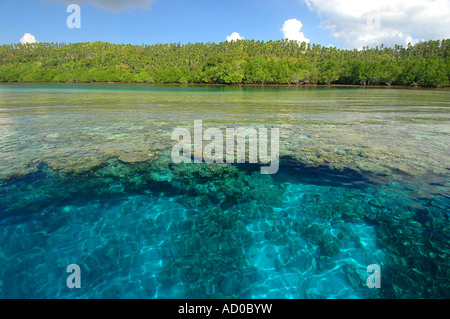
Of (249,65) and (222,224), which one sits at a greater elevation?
(249,65)

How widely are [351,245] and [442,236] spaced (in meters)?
2.20

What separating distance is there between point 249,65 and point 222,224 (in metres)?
135

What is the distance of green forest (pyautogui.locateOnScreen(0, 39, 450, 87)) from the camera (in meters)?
103

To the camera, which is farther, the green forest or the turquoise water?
the green forest

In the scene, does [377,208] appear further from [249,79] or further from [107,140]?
[249,79]

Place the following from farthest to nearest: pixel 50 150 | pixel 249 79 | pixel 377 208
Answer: pixel 249 79 → pixel 50 150 → pixel 377 208

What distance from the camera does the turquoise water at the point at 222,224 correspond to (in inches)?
179

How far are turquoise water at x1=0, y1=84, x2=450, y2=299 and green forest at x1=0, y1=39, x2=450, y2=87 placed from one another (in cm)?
11062

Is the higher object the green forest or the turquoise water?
the green forest

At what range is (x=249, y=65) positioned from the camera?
425 feet

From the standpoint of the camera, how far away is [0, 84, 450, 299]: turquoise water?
4543mm

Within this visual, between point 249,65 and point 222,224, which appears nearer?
point 222,224

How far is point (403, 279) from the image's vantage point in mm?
4559
